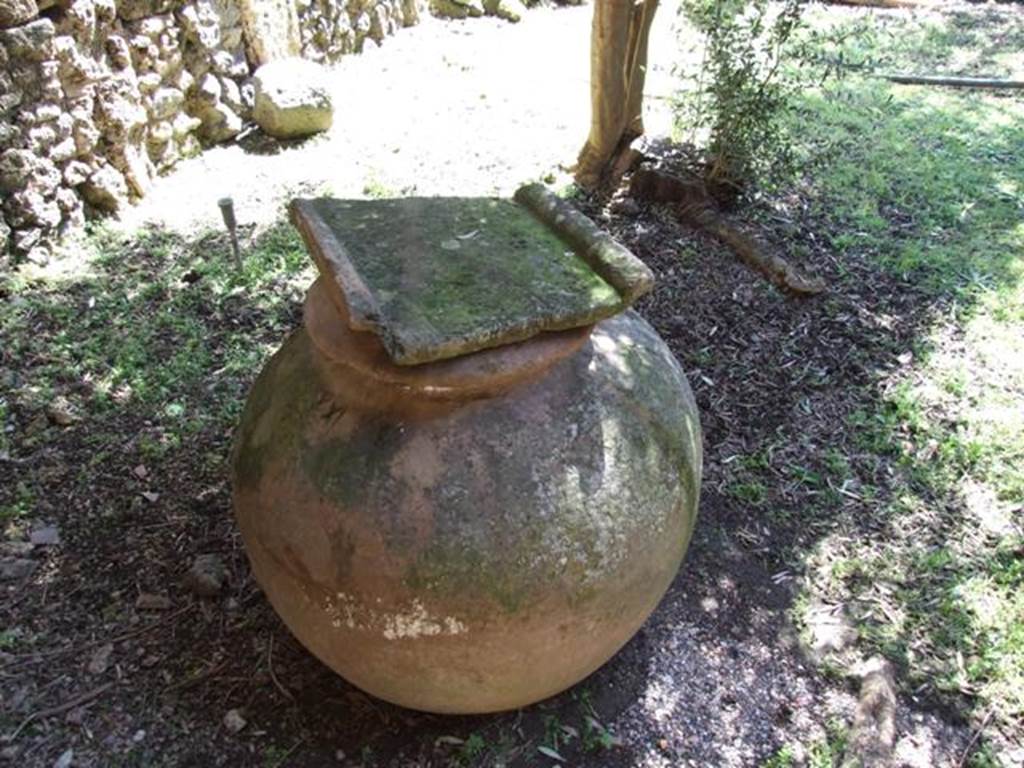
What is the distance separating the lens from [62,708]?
2545mm

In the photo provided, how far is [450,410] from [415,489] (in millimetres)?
204

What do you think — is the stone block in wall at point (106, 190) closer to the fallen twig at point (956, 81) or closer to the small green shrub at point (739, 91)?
the small green shrub at point (739, 91)

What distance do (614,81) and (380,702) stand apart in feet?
13.1

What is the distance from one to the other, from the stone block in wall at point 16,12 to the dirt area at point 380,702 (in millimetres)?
1170

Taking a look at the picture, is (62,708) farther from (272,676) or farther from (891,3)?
(891,3)

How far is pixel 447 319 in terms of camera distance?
1938 mm

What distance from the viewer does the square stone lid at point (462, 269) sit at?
1.92 m

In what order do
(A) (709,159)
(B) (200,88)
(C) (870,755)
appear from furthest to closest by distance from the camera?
1. (B) (200,88)
2. (A) (709,159)
3. (C) (870,755)

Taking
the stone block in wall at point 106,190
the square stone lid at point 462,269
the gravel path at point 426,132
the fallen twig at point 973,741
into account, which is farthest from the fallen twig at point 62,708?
the stone block in wall at point 106,190

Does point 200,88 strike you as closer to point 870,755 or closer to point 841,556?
point 841,556

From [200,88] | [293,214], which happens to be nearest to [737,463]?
[293,214]

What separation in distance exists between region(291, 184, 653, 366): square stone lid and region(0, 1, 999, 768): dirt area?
1.31 metres

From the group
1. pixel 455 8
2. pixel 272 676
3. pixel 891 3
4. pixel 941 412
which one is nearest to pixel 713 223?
pixel 941 412

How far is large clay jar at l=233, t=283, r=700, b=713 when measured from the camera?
1.96 m
